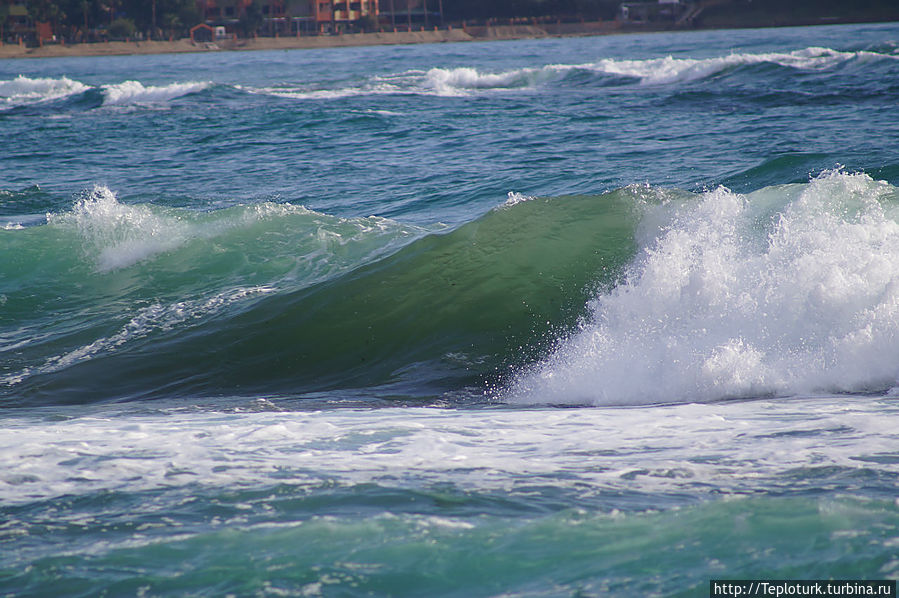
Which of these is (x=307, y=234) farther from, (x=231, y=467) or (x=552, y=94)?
(x=552, y=94)

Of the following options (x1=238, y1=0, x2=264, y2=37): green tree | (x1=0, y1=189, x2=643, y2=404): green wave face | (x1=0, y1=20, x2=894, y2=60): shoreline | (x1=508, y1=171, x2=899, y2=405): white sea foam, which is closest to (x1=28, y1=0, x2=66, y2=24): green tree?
(x1=0, y1=20, x2=894, y2=60): shoreline

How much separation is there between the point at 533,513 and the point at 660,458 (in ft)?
2.65

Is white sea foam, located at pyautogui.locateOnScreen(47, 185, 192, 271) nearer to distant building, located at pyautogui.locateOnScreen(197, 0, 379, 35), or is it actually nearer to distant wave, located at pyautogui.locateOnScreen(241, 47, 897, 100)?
distant wave, located at pyautogui.locateOnScreen(241, 47, 897, 100)

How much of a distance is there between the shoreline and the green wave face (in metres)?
77.9

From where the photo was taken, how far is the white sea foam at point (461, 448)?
3.54 metres

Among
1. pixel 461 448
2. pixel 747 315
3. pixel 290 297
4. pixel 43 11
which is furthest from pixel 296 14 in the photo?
pixel 461 448

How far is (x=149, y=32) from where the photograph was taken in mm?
90062

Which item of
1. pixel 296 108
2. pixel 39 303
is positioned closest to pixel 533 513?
pixel 39 303

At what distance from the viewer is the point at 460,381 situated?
5480 millimetres

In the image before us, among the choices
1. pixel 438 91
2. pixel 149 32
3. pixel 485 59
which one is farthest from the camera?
pixel 149 32

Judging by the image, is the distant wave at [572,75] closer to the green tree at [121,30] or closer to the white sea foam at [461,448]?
the white sea foam at [461,448]

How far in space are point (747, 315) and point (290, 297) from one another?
3.51m

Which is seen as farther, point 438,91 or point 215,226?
point 438,91

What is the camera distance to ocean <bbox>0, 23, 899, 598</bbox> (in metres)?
2.95
